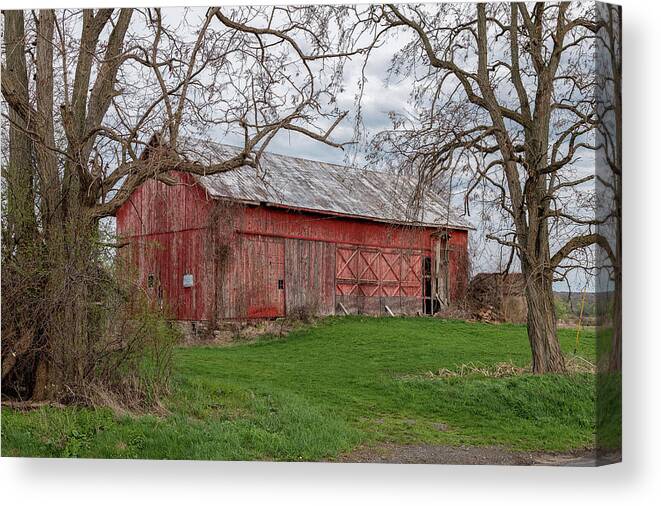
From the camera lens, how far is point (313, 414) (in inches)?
297

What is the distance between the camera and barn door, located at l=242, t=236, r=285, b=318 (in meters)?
9.88

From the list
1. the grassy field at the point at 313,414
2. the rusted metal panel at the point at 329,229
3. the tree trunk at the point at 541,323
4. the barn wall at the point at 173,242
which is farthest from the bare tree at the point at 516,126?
→ the barn wall at the point at 173,242

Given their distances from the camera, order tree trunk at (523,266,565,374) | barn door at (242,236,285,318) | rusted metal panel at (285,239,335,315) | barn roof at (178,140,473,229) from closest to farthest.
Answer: tree trunk at (523,266,565,374), barn roof at (178,140,473,229), barn door at (242,236,285,318), rusted metal panel at (285,239,335,315)

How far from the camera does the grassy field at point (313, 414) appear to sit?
725 centimetres

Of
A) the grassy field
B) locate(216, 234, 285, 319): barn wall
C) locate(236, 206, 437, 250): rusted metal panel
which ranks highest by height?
locate(236, 206, 437, 250): rusted metal panel

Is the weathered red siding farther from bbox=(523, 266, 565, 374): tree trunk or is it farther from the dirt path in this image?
the dirt path

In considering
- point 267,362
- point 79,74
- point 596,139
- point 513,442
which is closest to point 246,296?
point 267,362

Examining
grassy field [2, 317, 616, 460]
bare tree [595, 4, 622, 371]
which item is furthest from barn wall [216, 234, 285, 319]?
bare tree [595, 4, 622, 371]

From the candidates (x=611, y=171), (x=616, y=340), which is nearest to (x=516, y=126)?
(x=611, y=171)

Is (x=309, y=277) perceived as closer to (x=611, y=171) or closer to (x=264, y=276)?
(x=264, y=276)

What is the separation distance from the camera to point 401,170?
850 centimetres

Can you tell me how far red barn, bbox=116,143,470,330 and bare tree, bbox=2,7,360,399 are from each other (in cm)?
43

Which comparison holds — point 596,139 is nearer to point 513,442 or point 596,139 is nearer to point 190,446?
point 513,442

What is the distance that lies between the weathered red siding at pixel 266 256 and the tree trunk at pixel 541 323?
1.03 m
